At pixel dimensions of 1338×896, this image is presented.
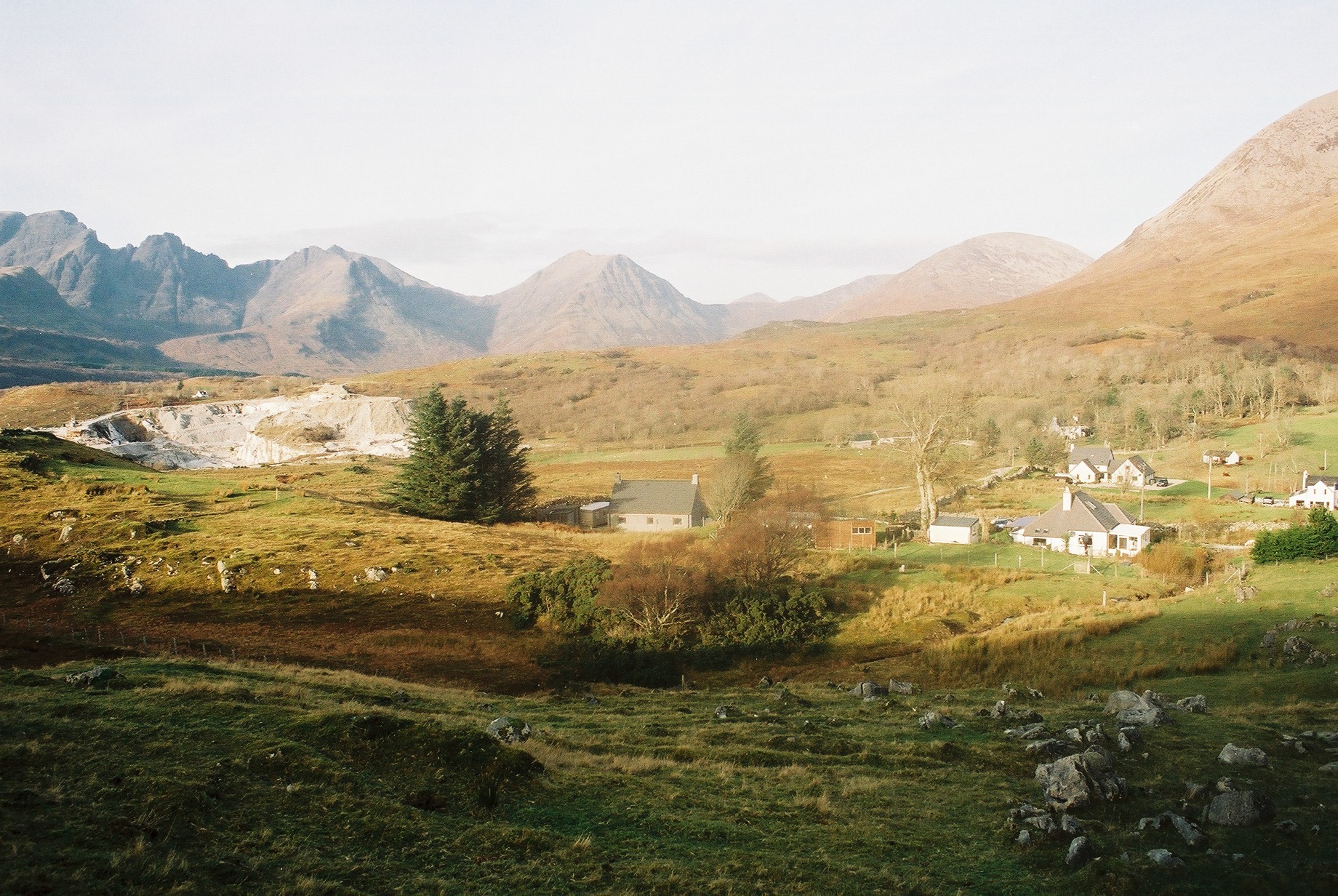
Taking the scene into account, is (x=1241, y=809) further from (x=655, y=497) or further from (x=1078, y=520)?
(x=655, y=497)

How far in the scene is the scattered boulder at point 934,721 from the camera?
15086mm

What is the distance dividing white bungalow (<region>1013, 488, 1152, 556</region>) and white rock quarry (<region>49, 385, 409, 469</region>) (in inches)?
3559


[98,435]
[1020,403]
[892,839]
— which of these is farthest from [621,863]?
[1020,403]

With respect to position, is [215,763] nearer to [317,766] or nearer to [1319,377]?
[317,766]

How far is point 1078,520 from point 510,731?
45399 millimetres

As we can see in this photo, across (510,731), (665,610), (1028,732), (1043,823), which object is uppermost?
(1043,823)

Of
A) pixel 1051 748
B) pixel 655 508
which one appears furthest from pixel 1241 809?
pixel 655 508

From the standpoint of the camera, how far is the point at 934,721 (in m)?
15.2

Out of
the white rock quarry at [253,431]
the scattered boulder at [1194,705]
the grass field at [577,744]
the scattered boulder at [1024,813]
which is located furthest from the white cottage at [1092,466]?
the white rock quarry at [253,431]

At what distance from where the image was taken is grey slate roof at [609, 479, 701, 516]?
5962cm

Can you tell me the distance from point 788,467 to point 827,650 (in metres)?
66.0

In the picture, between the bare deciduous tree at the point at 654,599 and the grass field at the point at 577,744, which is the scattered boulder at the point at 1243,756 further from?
the bare deciduous tree at the point at 654,599

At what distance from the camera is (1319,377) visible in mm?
118875

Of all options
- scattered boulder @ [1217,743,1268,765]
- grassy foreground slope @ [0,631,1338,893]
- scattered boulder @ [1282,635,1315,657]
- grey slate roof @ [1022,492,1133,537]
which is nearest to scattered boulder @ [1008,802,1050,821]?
grassy foreground slope @ [0,631,1338,893]
